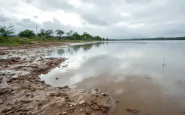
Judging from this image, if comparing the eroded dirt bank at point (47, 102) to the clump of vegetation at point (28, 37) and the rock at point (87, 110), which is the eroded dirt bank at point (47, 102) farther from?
the clump of vegetation at point (28, 37)

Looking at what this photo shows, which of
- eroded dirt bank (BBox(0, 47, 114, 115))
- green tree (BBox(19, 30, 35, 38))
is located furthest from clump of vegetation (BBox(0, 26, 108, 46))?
eroded dirt bank (BBox(0, 47, 114, 115))

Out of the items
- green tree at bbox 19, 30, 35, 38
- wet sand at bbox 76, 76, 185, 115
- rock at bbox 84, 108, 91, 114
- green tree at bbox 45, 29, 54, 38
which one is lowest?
wet sand at bbox 76, 76, 185, 115

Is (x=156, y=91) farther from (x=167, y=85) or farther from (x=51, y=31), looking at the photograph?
(x=51, y=31)

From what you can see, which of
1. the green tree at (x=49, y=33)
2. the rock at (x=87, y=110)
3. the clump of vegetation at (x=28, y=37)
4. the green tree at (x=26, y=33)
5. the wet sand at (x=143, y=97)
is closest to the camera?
the rock at (x=87, y=110)

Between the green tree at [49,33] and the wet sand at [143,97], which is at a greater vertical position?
the green tree at [49,33]

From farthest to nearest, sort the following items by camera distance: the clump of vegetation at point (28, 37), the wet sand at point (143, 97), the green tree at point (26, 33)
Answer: the green tree at point (26, 33)
the clump of vegetation at point (28, 37)
the wet sand at point (143, 97)

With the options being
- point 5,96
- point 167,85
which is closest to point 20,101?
point 5,96

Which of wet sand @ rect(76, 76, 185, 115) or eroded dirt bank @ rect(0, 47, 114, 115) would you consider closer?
eroded dirt bank @ rect(0, 47, 114, 115)

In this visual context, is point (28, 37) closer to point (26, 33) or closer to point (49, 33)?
point (26, 33)

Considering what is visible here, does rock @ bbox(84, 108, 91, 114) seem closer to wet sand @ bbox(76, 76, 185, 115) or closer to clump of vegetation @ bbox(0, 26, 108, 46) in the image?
wet sand @ bbox(76, 76, 185, 115)

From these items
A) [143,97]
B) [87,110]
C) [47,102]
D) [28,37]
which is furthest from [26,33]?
[143,97]

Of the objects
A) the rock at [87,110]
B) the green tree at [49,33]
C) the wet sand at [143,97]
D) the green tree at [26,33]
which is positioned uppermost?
the green tree at [49,33]

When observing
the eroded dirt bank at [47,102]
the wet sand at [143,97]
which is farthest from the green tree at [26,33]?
the wet sand at [143,97]

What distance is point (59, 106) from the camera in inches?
150
